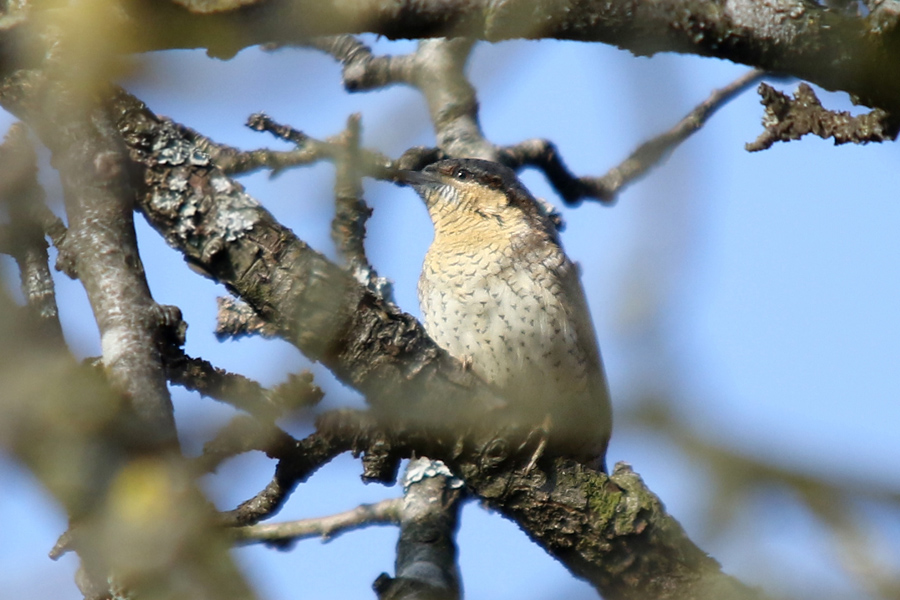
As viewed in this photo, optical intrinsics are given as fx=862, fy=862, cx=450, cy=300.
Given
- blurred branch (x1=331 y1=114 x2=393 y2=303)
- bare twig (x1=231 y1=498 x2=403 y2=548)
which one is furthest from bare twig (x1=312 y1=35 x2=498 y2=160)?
bare twig (x1=231 y1=498 x2=403 y2=548)

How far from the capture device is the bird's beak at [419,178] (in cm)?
593

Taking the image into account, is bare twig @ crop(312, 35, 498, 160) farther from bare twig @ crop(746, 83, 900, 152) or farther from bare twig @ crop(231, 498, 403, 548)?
bare twig @ crop(746, 83, 900, 152)

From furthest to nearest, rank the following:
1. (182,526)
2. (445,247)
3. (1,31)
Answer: (445,247), (1,31), (182,526)

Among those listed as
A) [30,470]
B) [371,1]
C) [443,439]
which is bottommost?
[30,470]

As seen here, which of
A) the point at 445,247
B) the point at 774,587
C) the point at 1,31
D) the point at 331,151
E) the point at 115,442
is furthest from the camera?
the point at 445,247

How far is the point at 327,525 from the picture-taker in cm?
471

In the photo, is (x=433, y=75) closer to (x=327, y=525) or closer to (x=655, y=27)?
(x=655, y=27)

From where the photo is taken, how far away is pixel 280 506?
2.97 meters

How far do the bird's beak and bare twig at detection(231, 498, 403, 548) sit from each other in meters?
2.16

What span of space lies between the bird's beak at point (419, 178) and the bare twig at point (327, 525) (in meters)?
2.16

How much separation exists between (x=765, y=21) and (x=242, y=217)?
217 centimetres

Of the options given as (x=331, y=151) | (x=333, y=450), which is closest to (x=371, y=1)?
(x=331, y=151)

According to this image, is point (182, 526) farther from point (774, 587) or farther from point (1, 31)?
point (1, 31)

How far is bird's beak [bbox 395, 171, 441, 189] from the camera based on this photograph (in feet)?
19.4
